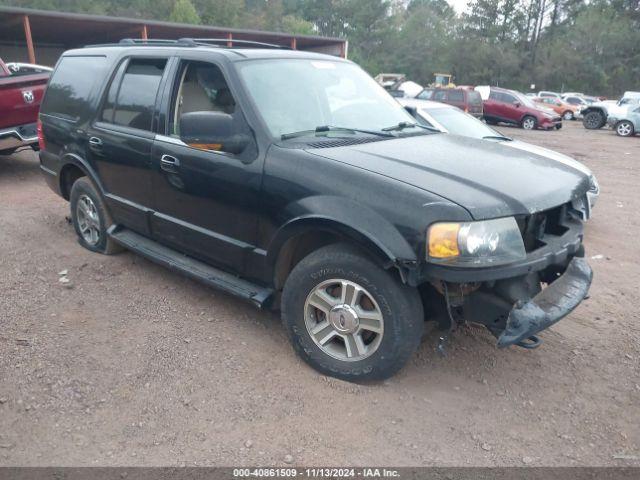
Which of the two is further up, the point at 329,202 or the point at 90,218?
the point at 329,202

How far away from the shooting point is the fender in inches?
106

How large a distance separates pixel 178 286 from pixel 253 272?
1259 millimetres

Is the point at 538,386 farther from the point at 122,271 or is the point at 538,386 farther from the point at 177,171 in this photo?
the point at 122,271

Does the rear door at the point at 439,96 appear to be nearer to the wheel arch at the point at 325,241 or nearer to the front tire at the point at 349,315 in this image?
the wheel arch at the point at 325,241

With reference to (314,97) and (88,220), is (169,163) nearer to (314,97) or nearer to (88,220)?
(314,97)

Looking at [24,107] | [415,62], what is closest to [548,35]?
[415,62]

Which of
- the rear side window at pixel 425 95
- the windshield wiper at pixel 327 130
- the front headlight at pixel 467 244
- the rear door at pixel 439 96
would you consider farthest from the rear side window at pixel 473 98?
the front headlight at pixel 467 244

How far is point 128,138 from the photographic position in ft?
13.6

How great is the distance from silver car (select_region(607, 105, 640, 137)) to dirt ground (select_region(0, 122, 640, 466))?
18855mm

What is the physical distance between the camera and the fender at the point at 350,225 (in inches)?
106

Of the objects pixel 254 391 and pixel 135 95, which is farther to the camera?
pixel 135 95

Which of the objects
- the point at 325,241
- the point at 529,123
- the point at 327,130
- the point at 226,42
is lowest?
the point at 529,123

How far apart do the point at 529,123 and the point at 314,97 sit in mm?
21258

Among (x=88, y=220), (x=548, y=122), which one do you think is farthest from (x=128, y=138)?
(x=548, y=122)
